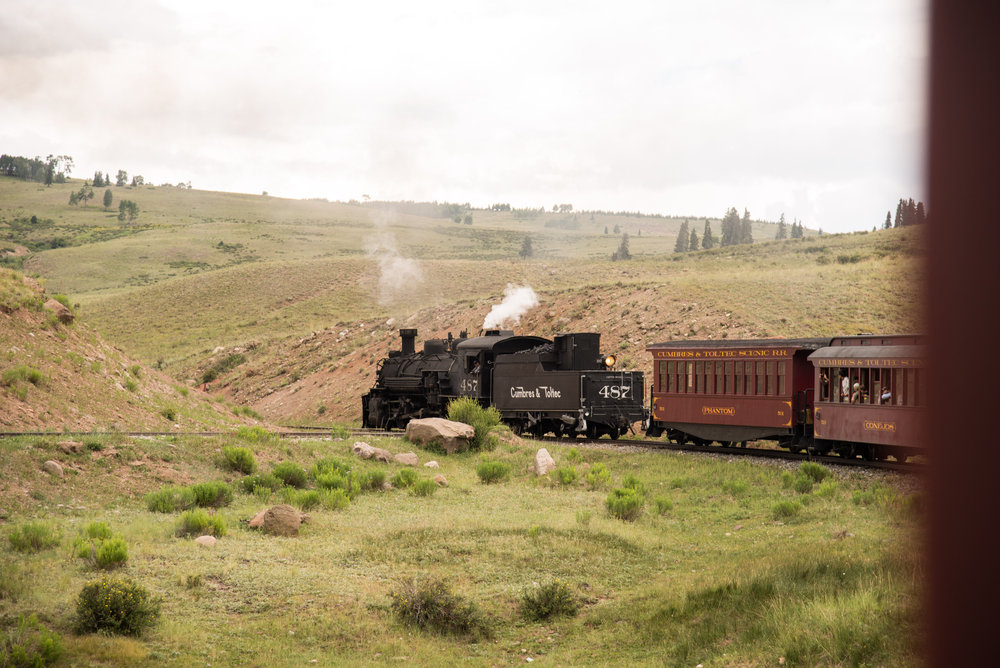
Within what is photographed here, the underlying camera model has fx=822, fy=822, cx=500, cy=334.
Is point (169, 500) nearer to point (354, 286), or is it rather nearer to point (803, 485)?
point (803, 485)

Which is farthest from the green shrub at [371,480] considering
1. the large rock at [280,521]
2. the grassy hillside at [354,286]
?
the grassy hillside at [354,286]

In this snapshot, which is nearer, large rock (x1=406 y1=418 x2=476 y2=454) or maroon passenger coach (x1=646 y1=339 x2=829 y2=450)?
maroon passenger coach (x1=646 y1=339 x2=829 y2=450)

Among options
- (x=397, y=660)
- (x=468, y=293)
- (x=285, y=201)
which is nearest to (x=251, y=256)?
(x=468, y=293)

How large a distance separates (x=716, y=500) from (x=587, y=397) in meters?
10.6

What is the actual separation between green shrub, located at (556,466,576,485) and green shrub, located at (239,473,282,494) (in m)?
7.23

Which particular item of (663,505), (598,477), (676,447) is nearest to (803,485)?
(663,505)

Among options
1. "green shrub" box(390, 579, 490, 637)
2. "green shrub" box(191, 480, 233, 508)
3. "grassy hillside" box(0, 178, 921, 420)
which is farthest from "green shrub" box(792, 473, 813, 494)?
"green shrub" box(191, 480, 233, 508)

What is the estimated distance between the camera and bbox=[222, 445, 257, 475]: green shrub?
20.6 meters

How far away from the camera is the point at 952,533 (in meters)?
1.65

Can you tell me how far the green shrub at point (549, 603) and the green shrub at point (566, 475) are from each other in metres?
9.53

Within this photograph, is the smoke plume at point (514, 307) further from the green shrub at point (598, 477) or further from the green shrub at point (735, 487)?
the green shrub at point (735, 487)

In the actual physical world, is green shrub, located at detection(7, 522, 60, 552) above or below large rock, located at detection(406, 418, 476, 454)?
above

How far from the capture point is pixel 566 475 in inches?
857

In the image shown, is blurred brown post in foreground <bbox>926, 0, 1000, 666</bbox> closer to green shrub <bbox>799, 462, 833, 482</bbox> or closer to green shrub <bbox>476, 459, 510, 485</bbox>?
green shrub <bbox>799, 462, 833, 482</bbox>
